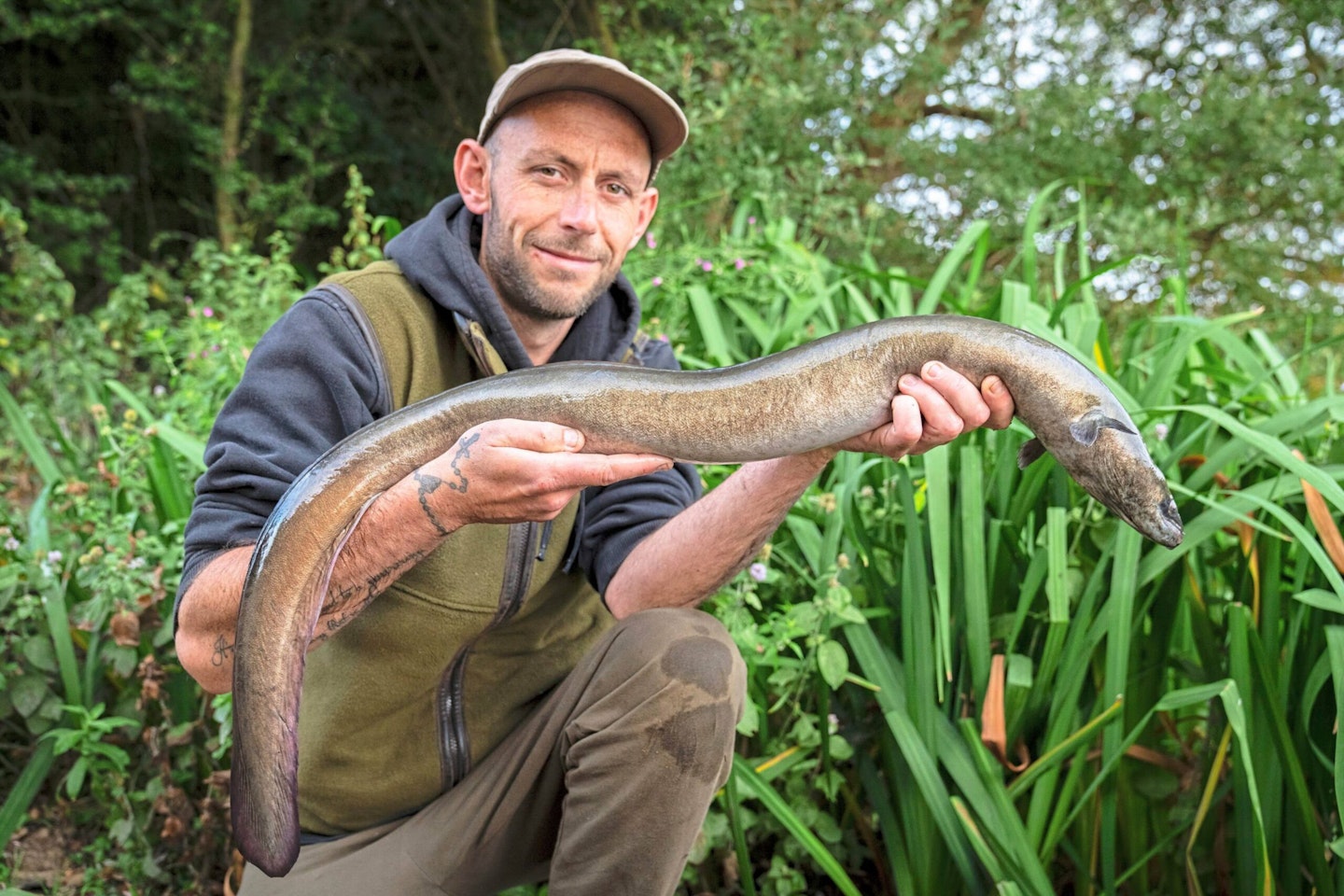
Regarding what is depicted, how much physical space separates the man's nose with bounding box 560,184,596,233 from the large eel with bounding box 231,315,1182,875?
1.89ft

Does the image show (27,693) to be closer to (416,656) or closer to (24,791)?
(24,791)

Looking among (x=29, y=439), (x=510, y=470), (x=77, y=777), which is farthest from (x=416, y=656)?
(x=29, y=439)

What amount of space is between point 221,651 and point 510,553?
522 millimetres

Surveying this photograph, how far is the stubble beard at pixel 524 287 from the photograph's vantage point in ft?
7.38

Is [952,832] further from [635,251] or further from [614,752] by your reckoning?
[635,251]

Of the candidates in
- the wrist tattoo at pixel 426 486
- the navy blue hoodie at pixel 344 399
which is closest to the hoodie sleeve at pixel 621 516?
the navy blue hoodie at pixel 344 399

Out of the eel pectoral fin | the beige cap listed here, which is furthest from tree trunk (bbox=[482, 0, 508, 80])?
the eel pectoral fin

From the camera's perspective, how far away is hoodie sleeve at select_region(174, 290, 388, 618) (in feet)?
6.00

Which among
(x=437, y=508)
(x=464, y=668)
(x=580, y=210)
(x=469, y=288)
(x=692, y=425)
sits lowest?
(x=464, y=668)

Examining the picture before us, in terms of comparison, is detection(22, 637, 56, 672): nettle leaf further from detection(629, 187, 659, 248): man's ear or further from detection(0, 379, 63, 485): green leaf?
detection(629, 187, 659, 248): man's ear

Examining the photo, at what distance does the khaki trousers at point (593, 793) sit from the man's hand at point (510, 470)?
430mm

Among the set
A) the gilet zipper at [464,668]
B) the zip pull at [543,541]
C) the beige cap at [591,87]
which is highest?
the beige cap at [591,87]

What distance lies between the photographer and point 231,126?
285 inches

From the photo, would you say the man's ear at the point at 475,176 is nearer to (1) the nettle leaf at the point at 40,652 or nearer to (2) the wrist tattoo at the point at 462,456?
(2) the wrist tattoo at the point at 462,456
